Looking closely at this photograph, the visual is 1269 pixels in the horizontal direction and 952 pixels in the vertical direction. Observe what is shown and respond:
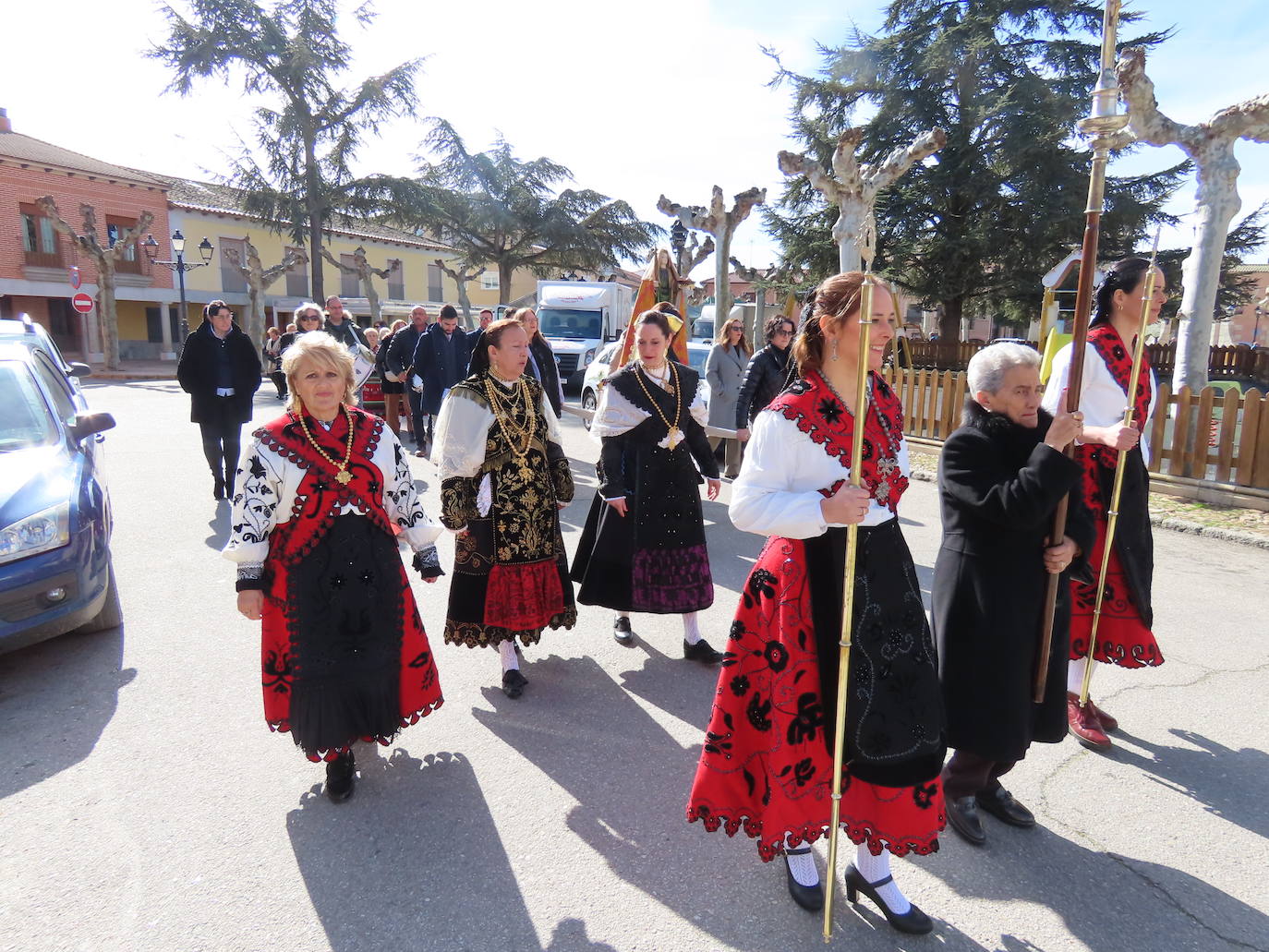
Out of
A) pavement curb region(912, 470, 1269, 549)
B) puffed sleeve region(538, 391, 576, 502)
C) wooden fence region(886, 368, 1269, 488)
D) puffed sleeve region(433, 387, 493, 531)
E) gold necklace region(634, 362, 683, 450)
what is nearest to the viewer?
puffed sleeve region(433, 387, 493, 531)

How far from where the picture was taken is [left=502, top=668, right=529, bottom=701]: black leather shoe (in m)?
3.93

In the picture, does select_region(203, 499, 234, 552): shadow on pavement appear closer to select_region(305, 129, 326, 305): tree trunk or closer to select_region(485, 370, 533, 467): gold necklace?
select_region(485, 370, 533, 467): gold necklace

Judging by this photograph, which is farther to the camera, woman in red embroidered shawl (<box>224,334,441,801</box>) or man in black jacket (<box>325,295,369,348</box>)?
man in black jacket (<box>325,295,369,348</box>)

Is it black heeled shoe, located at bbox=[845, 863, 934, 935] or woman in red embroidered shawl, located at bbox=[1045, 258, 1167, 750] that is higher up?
woman in red embroidered shawl, located at bbox=[1045, 258, 1167, 750]

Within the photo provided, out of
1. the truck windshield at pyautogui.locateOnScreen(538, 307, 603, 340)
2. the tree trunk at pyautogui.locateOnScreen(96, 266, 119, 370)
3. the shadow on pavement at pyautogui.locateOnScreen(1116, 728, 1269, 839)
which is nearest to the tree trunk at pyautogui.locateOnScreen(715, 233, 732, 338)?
the truck windshield at pyautogui.locateOnScreen(538, 307, 603, 340)

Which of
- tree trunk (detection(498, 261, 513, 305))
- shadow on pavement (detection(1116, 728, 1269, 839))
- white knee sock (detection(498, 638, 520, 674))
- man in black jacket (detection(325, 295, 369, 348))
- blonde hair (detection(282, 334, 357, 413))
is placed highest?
tree trunk (detection(498, 261, 513, 305))

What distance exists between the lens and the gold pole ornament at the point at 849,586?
2.10 meters

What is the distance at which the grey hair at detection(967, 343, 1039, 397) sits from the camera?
2580 mm

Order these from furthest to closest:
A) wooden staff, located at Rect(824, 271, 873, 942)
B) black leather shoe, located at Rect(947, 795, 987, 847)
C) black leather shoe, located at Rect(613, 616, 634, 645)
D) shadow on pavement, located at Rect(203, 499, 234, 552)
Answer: shadow on pavement, located at Rect(203, 499, 234, 552) → black leather shoe, located at Rect(613, 616, 634, 645) → black leather shoe, located at Rect(947, 795, 987, 847) → wooden staff, located at Rect(824, 271, 873, 942)

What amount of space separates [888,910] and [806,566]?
1.07 meters

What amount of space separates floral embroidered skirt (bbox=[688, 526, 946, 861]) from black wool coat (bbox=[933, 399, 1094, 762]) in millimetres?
396

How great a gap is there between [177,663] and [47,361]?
8.65 feet

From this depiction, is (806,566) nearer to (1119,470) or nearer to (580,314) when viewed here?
(1119,470)

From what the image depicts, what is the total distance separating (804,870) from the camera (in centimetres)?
250
